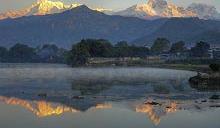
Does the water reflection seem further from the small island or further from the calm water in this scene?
the small island

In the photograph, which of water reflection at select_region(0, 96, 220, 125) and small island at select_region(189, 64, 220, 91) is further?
small island at select_region(189, 64, 220, 91)

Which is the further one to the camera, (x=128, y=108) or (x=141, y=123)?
(x=128, y=108)

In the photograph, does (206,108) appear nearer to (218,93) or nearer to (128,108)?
(128,108)

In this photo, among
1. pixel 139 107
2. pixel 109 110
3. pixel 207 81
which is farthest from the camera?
pixel 207 81

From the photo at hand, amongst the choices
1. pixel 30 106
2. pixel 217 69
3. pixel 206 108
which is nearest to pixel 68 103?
pixel 30 106

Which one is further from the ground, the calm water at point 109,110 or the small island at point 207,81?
the small island at point 207,81

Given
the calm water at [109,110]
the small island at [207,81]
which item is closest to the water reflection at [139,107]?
the calm water at [109,110]

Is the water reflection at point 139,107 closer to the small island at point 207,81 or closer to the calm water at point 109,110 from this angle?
the calm water at point 109,110

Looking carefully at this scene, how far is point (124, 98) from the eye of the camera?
5294 cm

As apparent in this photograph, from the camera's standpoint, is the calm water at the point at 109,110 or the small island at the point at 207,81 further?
the small island at the point at 207,81

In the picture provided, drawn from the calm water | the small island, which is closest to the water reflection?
the calm water

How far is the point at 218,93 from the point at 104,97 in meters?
14.1

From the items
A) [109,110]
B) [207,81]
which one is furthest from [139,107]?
[207,81]

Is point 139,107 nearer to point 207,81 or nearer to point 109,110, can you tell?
point 109,110
